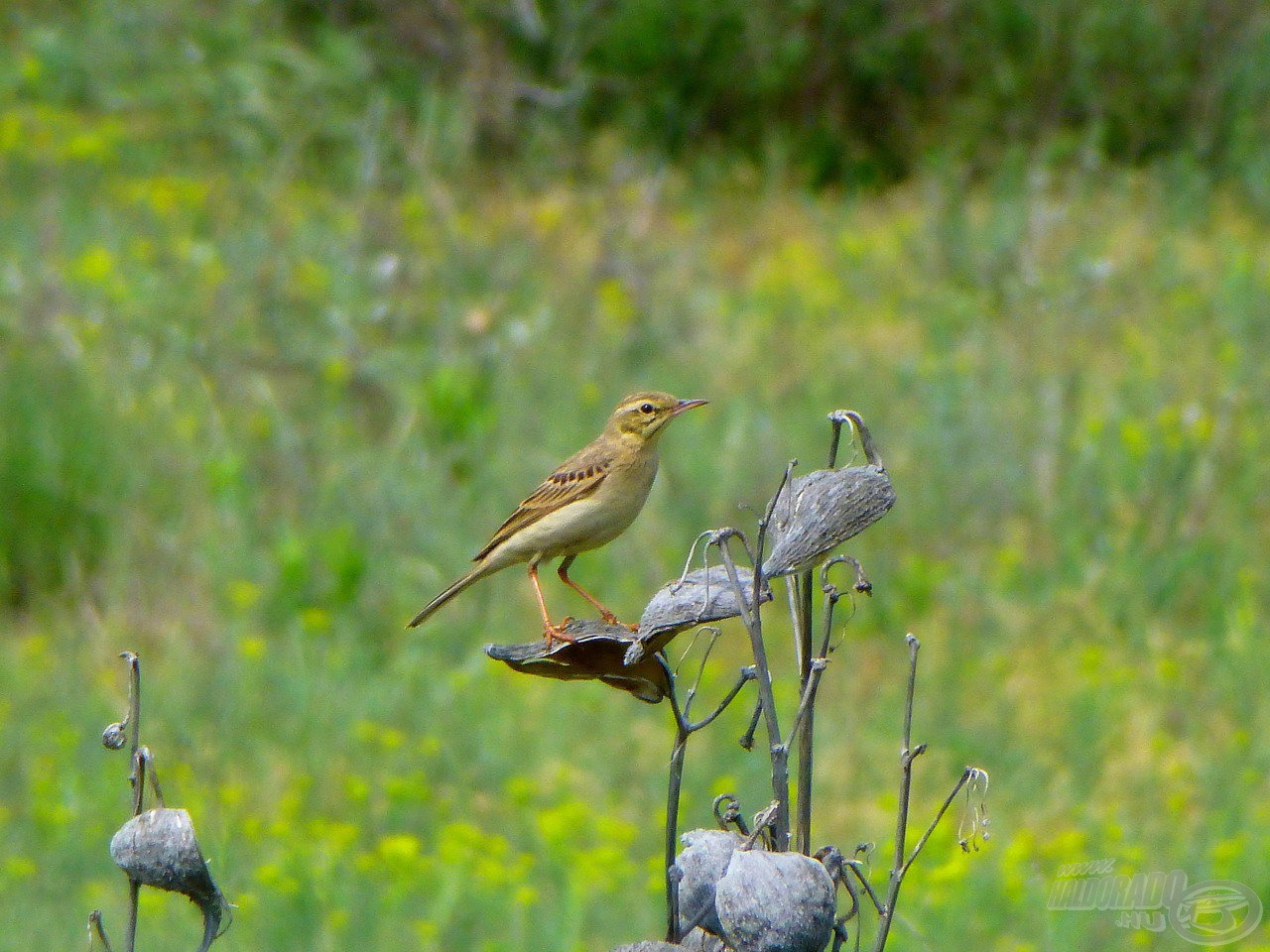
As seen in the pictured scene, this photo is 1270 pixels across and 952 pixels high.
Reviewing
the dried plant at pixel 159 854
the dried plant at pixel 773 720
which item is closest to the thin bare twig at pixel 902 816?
the dried plant at pixel 773 720

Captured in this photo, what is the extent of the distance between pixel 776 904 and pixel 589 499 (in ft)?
6.42

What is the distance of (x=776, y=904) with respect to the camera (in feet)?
3.60

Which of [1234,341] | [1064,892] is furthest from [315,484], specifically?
[1234,341]

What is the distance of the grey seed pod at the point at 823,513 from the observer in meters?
1.18

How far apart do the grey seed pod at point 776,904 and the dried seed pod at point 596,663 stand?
25cm

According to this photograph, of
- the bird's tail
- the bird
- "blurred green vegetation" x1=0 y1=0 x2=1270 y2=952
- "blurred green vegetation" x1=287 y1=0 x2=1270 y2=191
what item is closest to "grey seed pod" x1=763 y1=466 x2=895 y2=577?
the bird

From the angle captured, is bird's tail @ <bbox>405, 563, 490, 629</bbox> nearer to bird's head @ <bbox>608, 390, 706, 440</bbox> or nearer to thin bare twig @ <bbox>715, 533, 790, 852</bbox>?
bird's head @ <bbox>608, 390, 706, 440</bbox>

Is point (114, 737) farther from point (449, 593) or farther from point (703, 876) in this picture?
point (449, 593)

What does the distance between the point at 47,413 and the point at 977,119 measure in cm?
725

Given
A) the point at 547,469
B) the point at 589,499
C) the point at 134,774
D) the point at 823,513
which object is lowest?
the point at 134,774

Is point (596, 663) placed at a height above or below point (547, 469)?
below

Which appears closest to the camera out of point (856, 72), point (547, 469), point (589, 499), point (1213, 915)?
point (589, 499)

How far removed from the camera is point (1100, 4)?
1123 cm

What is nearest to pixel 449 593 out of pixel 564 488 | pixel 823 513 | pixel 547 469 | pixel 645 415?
pixel 564 488
